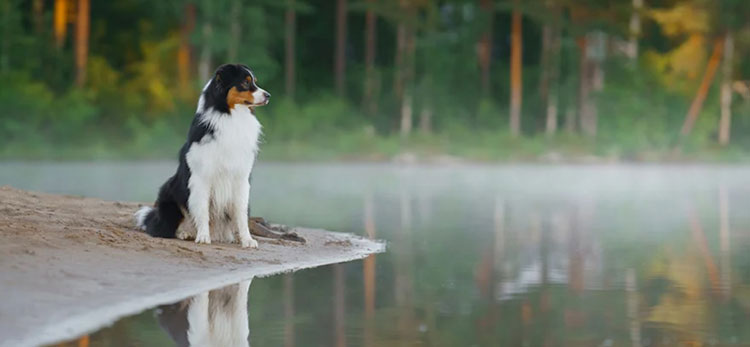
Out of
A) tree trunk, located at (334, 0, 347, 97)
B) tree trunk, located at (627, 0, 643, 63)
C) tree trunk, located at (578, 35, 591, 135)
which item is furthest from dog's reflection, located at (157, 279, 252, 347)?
tree trunk, located at (627, 0, 643, 63)

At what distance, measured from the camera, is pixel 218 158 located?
11.0 m

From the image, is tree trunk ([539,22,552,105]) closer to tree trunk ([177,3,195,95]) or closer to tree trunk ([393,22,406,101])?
tree trunk ([393,22,406,101])

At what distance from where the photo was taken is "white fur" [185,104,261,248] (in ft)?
36.1

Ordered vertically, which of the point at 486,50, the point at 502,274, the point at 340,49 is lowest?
the point at 502,274

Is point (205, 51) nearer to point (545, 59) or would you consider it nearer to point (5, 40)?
point (5, 40)

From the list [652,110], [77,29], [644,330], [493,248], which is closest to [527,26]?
[652,110]

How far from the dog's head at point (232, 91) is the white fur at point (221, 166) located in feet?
0.24

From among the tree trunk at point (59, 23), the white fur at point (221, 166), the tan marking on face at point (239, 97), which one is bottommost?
→ the white fur at point (221, 166)

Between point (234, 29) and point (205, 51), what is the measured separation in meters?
1.95

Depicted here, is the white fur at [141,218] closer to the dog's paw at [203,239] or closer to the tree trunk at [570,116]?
the dog's paw at [203,239]

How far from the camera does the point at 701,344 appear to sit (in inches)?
269

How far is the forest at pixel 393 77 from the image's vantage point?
44.3 meters

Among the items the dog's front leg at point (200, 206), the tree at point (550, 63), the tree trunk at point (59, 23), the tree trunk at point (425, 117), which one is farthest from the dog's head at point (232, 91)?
the tree at point (550, 63)

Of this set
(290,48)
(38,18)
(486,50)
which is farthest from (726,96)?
(38,18)
